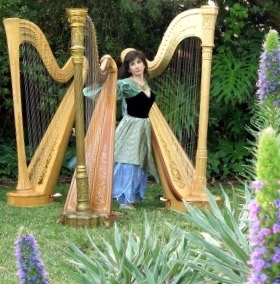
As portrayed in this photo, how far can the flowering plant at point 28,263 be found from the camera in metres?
1.40

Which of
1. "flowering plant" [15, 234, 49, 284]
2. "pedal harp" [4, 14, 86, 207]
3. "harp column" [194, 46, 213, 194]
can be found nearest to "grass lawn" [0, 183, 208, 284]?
"pedal harp" [4, 14, 86, 207]

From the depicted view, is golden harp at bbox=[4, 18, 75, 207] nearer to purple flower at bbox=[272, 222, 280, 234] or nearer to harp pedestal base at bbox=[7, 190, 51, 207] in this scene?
harp pedestal base at bbox=[7, 190, 51, 207]

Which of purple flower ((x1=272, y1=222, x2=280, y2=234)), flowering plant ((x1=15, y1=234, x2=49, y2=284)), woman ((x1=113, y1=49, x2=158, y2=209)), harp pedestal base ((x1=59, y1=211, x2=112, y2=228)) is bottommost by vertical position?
harp pedestal base ((x1=59, y1=211, x2=112, y2=228))

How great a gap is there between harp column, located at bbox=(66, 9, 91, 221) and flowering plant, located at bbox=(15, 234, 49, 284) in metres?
4.49

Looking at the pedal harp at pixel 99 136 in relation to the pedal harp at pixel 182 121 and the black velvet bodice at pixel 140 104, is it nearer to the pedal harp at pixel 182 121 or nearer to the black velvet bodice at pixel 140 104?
the black velvet bodice at pixel 140 104

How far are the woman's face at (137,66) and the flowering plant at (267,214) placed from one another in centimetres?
557

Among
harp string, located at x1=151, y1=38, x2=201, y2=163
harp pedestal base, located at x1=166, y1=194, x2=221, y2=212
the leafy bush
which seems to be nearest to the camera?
the leafy bush

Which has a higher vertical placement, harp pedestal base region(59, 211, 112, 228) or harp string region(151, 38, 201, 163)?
harp string region(151, 38, 201, 163)

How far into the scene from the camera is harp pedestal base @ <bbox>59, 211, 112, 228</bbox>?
6141mm

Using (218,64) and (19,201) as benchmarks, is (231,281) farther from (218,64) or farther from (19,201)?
(218,64)

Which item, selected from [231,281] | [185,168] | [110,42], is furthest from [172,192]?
[231,281]

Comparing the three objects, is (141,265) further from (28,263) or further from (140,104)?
(140,104)

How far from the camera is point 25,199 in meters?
7.27

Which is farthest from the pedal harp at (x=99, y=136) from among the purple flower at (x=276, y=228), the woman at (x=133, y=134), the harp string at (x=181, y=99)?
the purple flower at (x=276, y=228)
